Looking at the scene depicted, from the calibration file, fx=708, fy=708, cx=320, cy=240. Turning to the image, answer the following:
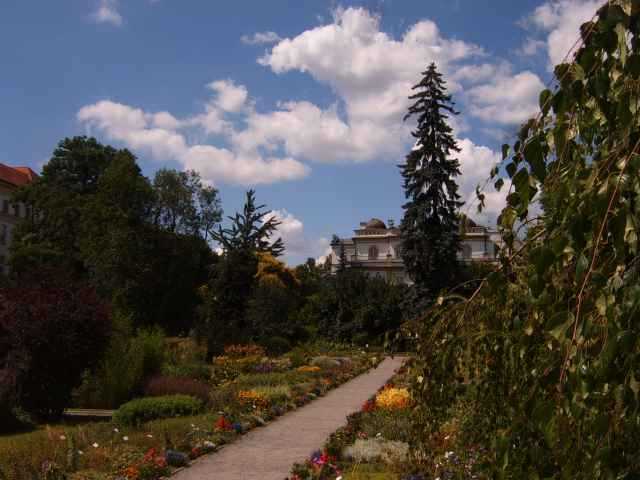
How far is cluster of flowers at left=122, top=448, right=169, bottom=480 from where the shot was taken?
827 cm

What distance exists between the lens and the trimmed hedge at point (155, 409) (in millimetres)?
11922

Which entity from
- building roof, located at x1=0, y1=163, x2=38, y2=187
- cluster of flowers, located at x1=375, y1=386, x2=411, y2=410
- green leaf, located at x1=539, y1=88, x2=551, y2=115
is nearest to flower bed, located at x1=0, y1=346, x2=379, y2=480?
cluster of flowers, located at x1=375, y1=386, x2=411, y2=410

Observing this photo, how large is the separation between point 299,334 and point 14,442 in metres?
23.9

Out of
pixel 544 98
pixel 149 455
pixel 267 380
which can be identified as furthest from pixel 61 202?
pixel 544 98

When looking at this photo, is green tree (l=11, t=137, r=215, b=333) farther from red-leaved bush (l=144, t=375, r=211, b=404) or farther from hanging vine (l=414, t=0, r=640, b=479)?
hanging vine (l=414, t=0, r=640, b=479)

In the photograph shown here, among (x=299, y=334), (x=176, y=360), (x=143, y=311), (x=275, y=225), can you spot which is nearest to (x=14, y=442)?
(x=176, y=360)

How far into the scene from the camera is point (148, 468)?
8.47 meters

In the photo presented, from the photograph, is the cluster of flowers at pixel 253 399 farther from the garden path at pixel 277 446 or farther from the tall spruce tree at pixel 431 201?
the tall spruce tree at pixel 431 201

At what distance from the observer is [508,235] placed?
296cm

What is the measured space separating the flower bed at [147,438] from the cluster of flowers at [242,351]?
22.7 feet

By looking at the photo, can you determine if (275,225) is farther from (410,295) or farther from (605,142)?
A: (605,142)

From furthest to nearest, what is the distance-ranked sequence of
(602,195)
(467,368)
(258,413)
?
(258,413) → (467,368) → (602,195)

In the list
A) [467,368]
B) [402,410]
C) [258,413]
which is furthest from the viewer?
[258,413]

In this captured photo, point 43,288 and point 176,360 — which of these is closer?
point 43,288
